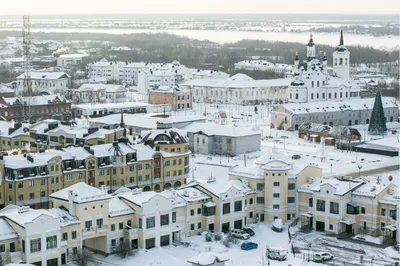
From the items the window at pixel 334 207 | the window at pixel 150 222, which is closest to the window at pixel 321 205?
the window at pixel 334 207

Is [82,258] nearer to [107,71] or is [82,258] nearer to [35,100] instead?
[35,100]

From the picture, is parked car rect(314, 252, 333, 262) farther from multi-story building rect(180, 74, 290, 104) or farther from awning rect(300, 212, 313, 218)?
multi-story building rect(180, 74, 290, 104)

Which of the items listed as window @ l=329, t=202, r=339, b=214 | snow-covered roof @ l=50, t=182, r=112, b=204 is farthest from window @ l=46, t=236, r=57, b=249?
window @ l=329, t=202, r=339, b=214

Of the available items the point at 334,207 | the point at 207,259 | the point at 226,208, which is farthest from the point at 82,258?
the point at 334,207

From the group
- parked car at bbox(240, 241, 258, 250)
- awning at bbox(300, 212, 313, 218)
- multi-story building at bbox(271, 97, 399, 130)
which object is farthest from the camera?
multi-story building at bbox(271, 97, 399, 130)

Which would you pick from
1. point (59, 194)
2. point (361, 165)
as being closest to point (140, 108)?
point (361, 165)

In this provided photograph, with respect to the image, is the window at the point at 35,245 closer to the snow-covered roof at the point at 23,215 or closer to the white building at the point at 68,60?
the snow-covered roof at the point at 23,215
